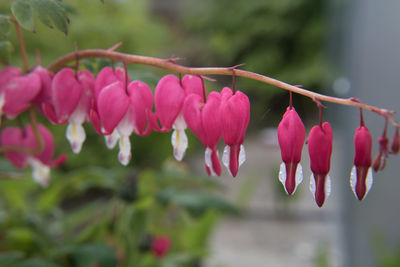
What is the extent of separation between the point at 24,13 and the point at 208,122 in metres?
0.17

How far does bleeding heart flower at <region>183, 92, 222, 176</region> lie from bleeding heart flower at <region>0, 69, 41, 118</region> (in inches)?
6.0

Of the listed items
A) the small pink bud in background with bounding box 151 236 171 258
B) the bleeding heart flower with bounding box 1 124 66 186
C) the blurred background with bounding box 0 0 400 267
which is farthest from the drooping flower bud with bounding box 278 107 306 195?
the small pink bud in background with bounding box 151 236 171 258

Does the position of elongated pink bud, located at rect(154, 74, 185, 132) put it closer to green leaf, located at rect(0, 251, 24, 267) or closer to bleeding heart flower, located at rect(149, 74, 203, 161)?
bleeding heart flower, located at rect(149, 74, 203, 161)

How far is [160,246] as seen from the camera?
92cm

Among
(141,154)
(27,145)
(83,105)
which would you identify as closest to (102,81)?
(83,105)

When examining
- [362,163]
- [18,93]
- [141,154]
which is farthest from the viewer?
[141,154]

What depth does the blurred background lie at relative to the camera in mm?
733

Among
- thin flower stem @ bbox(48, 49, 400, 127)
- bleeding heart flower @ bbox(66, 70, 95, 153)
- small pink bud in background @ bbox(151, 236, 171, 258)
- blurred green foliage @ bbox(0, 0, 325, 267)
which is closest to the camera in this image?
thin flower stem @ bbox(48, 49, 400, 127)

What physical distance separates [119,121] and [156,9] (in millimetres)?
7043

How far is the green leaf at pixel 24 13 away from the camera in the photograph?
1.07 ft

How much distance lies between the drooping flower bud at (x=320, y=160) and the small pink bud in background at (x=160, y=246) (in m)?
0.65

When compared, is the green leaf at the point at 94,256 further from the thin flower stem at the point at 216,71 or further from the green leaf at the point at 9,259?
A: the thin flower stem at the point at 216,71

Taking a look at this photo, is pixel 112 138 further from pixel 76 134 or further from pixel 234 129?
pixel 234 129

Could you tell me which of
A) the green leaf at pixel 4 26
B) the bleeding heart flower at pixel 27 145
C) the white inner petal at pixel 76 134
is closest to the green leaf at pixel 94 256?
the bleeding heart flower at pixel 27 145
